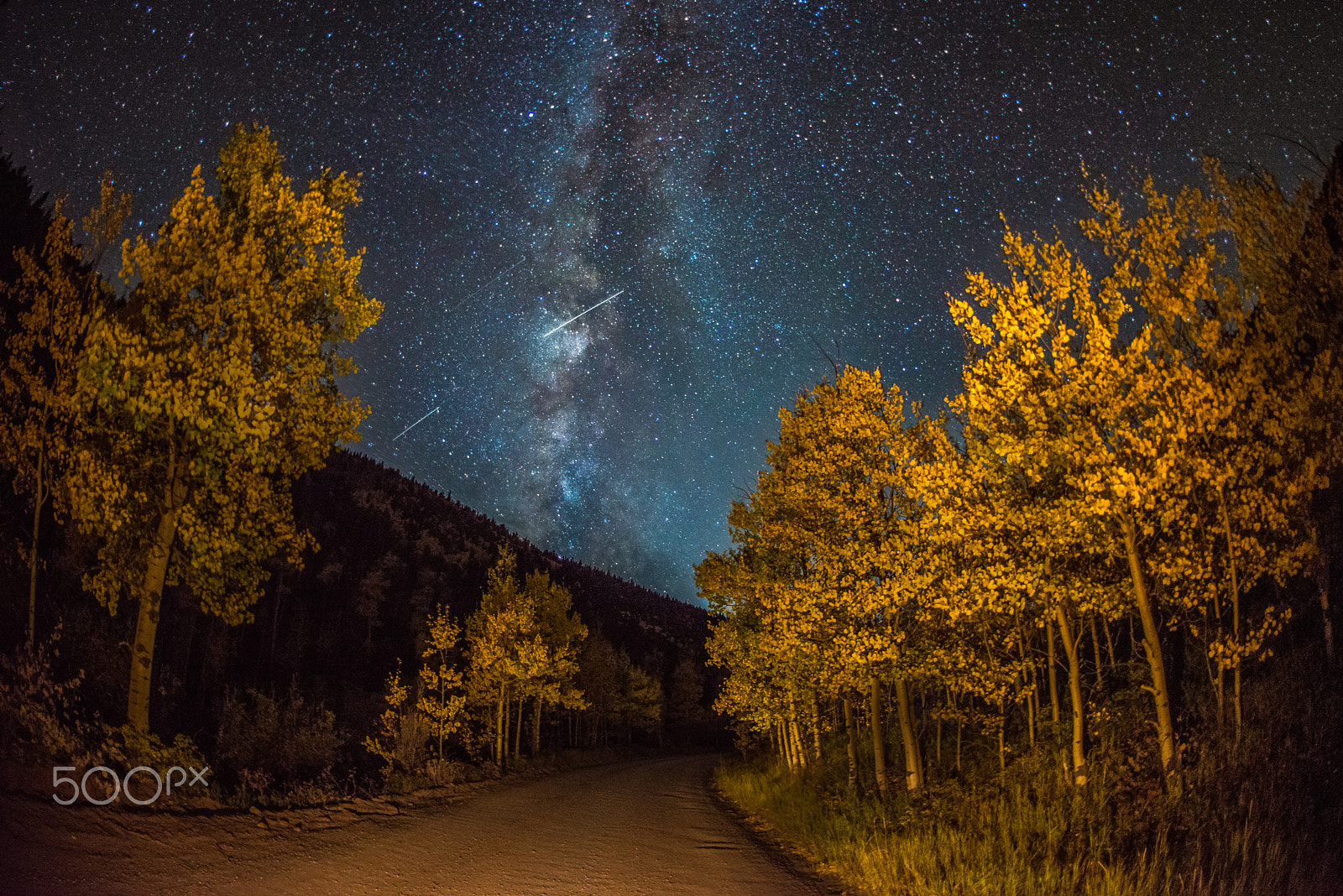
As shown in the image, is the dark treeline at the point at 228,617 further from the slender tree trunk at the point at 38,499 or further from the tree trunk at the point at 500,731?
the tree trunk at the point at 500,731

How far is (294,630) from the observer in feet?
199

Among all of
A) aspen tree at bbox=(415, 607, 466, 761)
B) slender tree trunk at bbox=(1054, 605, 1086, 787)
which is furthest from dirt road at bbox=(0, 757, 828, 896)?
aspen tree at bbox=(415, 607, 466, 761)

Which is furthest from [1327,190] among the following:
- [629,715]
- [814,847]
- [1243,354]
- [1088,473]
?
[629,715]

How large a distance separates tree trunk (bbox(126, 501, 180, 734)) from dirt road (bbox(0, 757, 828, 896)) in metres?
2.36

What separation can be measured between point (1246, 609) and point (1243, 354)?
14.3 metres

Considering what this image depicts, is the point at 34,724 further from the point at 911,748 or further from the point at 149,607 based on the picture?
the point at 911,748

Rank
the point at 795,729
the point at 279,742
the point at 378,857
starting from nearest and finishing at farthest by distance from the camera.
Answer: the point at 378,857 → the point at 795,729 → the point at 279,742

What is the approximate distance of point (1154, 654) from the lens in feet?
24.7

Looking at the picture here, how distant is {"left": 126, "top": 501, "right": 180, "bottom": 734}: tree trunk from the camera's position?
31.4 feet

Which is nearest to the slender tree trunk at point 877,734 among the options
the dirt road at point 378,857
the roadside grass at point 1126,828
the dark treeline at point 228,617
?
the roadside grass at point 1126,828

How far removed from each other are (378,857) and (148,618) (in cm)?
515

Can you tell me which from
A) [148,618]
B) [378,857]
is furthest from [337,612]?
[378,857]

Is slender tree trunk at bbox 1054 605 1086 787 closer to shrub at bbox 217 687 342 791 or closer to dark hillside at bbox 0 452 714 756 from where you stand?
dark hillside at bbox 0 452 714 756

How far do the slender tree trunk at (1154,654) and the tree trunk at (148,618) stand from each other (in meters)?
13.1
